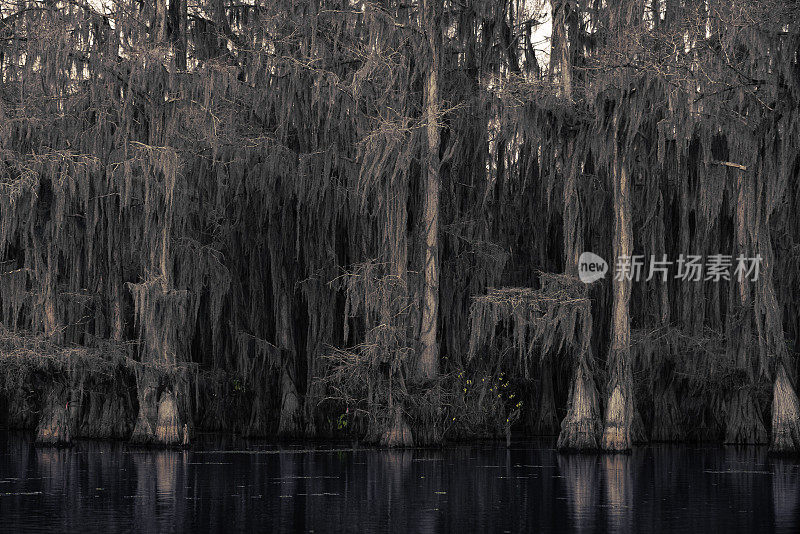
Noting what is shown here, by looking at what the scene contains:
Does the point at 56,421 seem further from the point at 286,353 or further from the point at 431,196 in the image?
the point at 431,196

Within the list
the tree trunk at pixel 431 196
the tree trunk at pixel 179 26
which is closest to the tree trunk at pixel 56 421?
the tree trunk at pixel 179 26

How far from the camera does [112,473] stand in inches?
877

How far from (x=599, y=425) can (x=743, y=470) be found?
4.18 m

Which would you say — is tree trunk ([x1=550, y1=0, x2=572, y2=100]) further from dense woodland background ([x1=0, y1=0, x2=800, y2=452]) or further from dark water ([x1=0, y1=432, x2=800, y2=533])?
dark water ([x1=0, y1=432, x2=800, y2=533])

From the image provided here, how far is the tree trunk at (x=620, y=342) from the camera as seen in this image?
87.5ft

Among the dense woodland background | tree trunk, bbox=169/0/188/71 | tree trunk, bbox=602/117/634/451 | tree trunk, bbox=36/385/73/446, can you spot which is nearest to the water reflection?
tree trunk, bbox=602/117/634/451

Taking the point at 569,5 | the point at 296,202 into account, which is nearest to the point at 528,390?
the point at 296,202

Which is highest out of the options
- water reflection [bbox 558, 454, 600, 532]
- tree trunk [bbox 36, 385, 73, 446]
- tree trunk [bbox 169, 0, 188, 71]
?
tree trunk [bbox 169, 0, 188, 71]

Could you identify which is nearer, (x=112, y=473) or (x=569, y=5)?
(x=112, y=473)

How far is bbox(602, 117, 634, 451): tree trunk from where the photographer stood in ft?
87.5

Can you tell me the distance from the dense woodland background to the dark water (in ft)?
7.36

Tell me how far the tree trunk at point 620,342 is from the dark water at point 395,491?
776 millimetres

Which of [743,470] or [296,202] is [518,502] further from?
[296,202]

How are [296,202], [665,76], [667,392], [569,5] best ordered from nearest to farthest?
[665,76]
[569,5]
[667,392]
[296,202]
